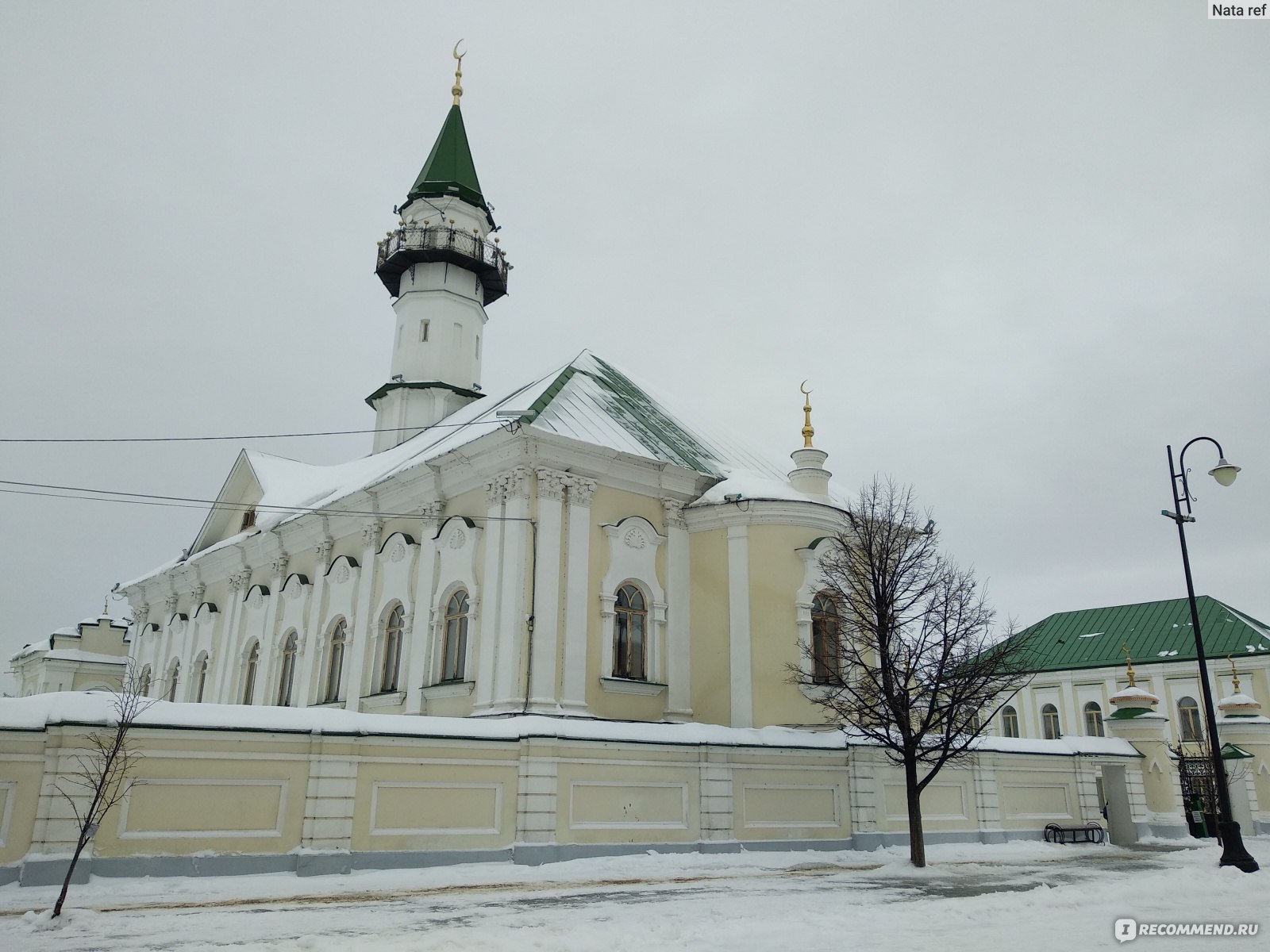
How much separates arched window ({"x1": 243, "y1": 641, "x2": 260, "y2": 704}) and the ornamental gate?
28.7 meters

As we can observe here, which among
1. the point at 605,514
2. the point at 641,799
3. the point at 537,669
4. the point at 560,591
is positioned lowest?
the point at 641,799

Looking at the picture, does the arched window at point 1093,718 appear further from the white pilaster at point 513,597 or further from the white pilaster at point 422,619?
the white pilaster at point 513,597

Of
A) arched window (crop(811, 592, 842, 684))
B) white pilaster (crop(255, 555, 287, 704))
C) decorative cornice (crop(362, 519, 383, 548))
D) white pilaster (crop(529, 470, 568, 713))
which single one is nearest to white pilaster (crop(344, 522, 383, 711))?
decorative cornice (crop(362, 519, 383, 548))

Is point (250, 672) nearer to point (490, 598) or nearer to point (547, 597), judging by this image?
point (490, 598)

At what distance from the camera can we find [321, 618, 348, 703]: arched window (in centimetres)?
2880

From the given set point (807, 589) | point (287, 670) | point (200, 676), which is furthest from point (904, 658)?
point (200, 676)

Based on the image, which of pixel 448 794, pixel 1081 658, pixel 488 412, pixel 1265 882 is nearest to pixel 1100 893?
pixel 1265 882

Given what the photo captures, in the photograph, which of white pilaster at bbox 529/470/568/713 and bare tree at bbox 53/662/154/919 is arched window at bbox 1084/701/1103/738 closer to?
white pilaster at bbox 529/470/568/713

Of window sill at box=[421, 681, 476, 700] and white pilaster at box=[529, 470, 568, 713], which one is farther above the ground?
white pilaster at box=[529, 470, 568, 713]

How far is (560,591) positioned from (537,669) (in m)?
1.92

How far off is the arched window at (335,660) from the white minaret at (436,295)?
29.0 feet

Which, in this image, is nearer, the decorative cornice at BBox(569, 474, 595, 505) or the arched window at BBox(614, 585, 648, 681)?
the decorative cornice at BBox(569, 474, 595, 505)

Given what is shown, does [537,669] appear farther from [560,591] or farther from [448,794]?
[448,794]

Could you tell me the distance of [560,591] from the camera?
2250cm
